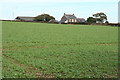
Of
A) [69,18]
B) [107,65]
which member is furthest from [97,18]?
[107,65]

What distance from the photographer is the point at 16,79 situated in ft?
21.0

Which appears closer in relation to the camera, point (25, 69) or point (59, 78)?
point (59, 78)

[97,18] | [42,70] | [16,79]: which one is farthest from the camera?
[97,18]

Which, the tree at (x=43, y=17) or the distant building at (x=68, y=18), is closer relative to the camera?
the tree at (x=43, y=17)

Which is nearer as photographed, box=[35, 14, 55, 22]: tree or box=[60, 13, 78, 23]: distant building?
box=[35, 14, 55, 22]: tree

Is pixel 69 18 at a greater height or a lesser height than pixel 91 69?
greater

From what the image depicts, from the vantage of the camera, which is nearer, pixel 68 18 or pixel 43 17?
pixel 43 17

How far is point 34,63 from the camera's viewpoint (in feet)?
28.9

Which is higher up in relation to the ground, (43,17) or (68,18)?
(68,18)

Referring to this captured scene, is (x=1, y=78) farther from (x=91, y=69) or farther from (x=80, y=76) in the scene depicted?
(x=91, y=69)

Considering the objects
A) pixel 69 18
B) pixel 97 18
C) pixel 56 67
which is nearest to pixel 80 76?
pixel 56 67

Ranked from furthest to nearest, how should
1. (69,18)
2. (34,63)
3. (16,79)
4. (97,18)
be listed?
1. (69,18)
2. (97,18)
3. (34,63)
4. (16,79)

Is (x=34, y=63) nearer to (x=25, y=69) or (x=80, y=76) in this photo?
(x=25, y=69)

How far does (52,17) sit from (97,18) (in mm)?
25579
